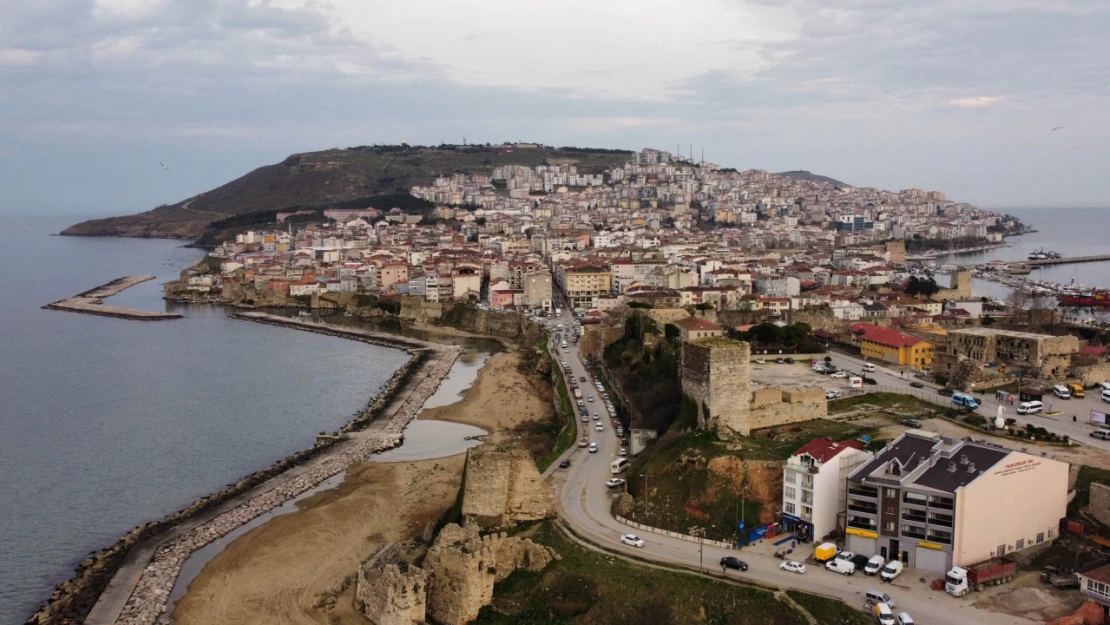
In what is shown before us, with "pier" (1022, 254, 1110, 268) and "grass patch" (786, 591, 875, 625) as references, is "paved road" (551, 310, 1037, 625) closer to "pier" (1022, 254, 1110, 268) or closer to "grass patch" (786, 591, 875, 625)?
"grass patch" (786, 591, 875, 625)

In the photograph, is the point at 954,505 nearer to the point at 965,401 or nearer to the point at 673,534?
the point at 673,534

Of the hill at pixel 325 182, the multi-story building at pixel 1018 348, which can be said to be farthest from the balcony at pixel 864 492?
the hill at pixel 325 182

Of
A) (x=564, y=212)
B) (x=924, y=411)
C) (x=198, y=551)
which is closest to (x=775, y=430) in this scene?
(x=924, y=411)

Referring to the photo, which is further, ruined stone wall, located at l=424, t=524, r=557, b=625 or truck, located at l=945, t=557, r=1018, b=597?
ruined stone wall, located at l=424, t=524, r=557, b=625

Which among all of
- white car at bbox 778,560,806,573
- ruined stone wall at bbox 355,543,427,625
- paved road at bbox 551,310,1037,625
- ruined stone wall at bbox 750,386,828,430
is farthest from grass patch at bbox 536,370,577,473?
white car at bbox 778,560,806,573

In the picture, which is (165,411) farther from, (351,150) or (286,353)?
(351,150)

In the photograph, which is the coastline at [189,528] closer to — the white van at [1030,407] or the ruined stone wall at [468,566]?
the ruined stone wall at [468,566]
